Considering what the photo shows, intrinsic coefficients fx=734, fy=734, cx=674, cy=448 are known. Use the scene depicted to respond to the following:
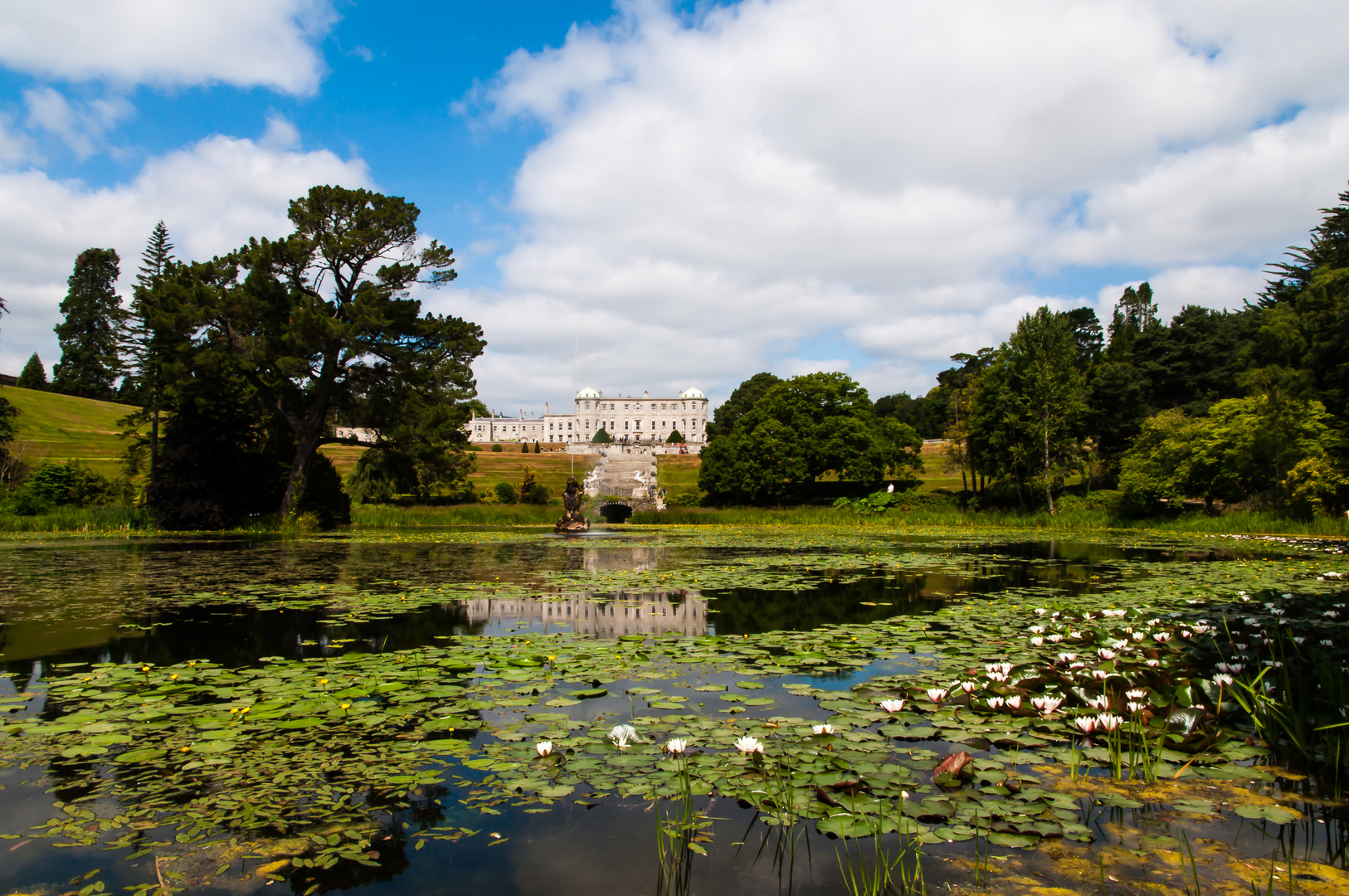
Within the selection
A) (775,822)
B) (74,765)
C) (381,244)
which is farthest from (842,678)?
(381,244)

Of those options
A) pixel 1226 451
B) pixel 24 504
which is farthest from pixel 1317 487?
pixel 24 504

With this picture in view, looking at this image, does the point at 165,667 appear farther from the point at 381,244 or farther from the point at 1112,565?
the point at 381,244

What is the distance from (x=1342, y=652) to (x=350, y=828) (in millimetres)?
5617

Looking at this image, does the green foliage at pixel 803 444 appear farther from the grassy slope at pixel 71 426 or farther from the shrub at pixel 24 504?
the grassy slope at pixel 71 426

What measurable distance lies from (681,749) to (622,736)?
1.47 feet

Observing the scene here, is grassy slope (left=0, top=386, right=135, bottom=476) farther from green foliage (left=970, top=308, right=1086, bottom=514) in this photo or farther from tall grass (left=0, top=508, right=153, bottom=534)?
green foliage (left=970, top=308, right=1086, bottom=514)

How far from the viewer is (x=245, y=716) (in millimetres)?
4172

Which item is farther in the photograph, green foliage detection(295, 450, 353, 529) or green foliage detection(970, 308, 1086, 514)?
green foliage detection(970, 308, 1086, 514)

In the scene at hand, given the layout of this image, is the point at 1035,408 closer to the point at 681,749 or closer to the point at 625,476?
the point at 681,749

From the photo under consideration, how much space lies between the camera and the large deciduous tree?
26.9 meters

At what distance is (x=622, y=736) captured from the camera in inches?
144

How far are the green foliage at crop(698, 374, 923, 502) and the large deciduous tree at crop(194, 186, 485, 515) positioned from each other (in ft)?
78.1

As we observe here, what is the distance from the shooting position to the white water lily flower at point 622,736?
12.0ft

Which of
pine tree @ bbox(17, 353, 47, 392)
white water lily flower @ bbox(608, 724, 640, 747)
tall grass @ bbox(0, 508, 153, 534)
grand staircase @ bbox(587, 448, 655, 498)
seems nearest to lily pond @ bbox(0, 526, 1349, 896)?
white water lily flower @ bbox(608, 724, 640, 747)
